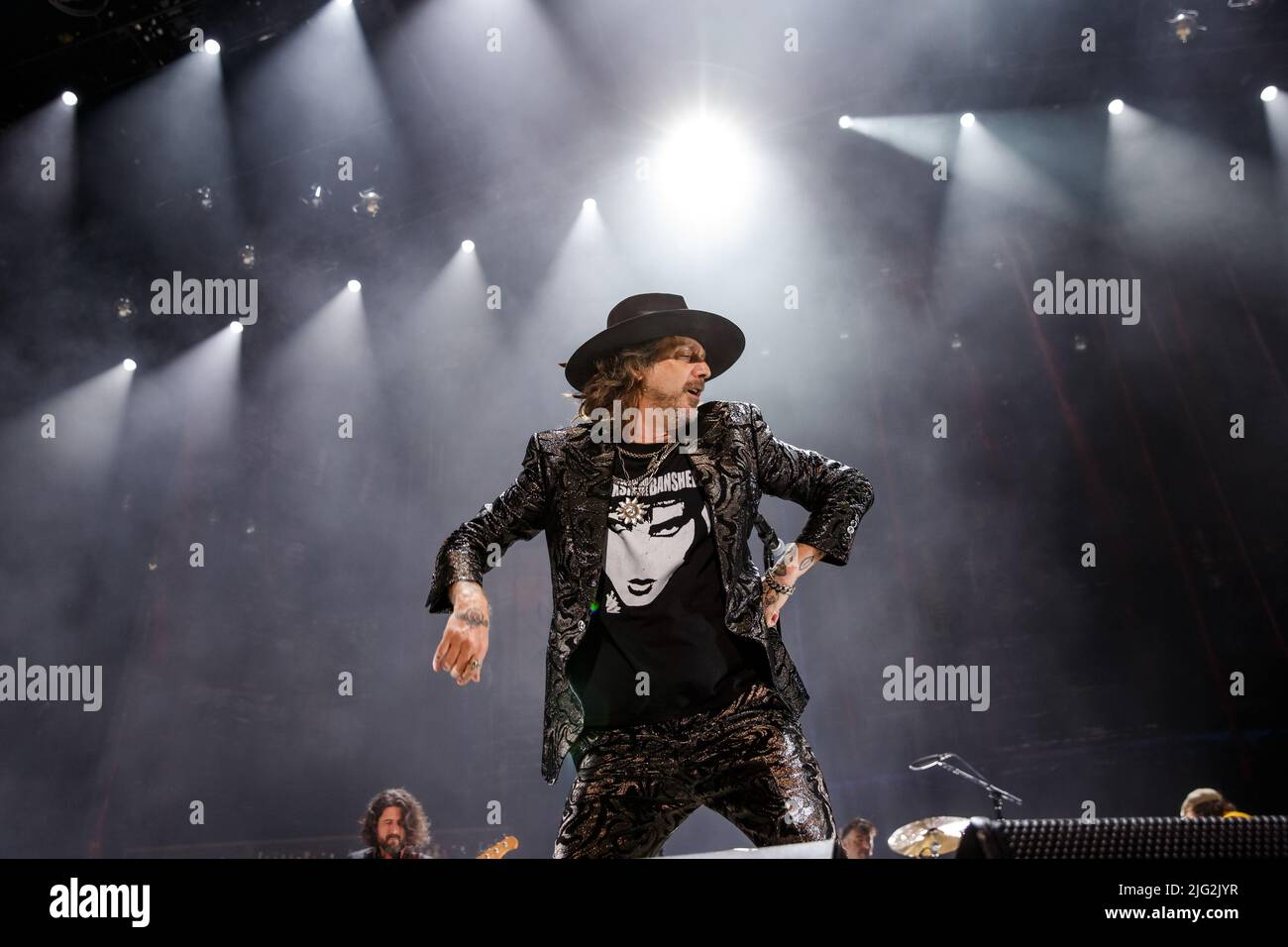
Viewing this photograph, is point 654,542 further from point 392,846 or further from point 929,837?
point 392,846

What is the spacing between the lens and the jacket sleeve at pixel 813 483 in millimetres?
2438

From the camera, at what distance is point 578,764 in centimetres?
221

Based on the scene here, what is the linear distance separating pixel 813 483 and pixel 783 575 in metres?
0.34

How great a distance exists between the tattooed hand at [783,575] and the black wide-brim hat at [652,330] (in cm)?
62

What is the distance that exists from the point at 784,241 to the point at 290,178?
433 centimetres

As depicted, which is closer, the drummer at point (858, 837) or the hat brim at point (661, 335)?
the hat brim at point (661, 335)

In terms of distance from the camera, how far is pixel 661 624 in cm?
227

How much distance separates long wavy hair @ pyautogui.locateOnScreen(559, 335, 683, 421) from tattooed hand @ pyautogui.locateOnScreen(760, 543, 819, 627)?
629mm

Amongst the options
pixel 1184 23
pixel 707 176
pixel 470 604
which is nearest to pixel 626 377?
pixel 470 604

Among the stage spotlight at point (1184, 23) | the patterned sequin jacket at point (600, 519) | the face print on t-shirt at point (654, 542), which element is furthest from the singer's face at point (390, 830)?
the stage spotlight at point (1184, 23)

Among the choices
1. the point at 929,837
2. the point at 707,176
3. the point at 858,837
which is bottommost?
the point at 858,837

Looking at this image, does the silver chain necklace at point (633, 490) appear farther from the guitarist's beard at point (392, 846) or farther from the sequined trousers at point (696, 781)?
the guitarist's beard at point (392, 846)

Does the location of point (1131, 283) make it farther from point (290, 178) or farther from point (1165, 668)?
point (290, 178)
